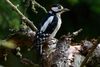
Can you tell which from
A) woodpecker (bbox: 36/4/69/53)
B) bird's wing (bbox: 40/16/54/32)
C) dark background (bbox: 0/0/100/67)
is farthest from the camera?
dark background (bbox: 0/0/100/67)

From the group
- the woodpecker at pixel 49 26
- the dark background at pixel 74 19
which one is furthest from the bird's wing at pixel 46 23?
the dark background at pixel 74 19

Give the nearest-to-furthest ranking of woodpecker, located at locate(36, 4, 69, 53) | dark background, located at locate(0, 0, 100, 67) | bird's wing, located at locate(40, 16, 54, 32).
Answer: woodpecker, located at locate(36, 4, 69, 53) < bird's wing, located at locate(40, 16, 54, 32) < dark background, located at locate(0, 0, 100, 67)

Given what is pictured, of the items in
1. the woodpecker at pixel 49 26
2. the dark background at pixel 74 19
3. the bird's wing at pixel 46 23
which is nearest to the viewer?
the woodpecker at pixel 49 26

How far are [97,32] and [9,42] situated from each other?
3.24 metres

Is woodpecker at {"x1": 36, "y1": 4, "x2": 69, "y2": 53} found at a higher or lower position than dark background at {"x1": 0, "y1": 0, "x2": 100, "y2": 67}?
lower

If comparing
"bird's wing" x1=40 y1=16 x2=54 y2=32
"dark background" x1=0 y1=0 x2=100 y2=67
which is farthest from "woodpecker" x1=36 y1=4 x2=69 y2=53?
"dark background" x1=0 y1=0 x2=100 y2=67

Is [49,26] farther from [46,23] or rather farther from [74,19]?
[74,19]

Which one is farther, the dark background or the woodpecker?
the dark background

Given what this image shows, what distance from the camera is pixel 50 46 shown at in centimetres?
436

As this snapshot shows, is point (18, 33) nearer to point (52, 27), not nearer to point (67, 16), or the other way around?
point (52, 27)

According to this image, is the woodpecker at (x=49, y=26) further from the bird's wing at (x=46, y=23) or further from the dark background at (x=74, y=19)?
the dark background at (x=74, y=19)

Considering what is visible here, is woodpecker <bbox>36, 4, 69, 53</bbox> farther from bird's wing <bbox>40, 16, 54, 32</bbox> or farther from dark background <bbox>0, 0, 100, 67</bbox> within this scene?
dark background <bbox>0, 0, 100, 67</bbox>

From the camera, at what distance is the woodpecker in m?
4.87

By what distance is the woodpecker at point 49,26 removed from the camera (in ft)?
16.0
